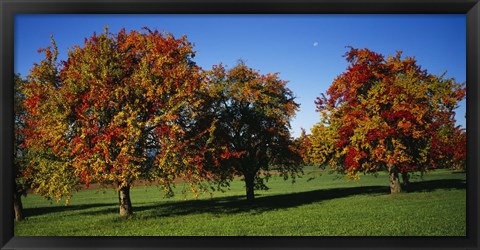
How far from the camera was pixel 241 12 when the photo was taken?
35.2 ft

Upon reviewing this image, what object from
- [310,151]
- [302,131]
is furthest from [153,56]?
[310,151]

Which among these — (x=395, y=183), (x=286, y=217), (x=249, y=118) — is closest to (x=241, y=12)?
(x=249, y=118)

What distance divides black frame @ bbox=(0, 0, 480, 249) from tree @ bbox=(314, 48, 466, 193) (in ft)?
11.1

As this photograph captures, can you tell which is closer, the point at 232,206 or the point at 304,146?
the point at 304,146

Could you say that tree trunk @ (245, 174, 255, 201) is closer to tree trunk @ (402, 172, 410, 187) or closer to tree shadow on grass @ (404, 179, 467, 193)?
tree trunk @ (402, 172, 410, 187)

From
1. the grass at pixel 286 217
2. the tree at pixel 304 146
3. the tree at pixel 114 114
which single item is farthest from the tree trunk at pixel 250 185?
the tree at pixel 114 114

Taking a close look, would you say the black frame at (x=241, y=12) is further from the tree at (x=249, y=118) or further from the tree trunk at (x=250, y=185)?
the tree trunk at (x=250, y=185)

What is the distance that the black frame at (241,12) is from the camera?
10719 millimetres

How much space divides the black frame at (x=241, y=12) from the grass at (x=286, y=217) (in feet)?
2.50

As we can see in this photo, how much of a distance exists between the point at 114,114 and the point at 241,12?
→ 576 cm

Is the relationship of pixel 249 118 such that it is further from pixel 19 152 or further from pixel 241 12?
pixel 19 152

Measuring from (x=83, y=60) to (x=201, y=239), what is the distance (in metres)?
7.22

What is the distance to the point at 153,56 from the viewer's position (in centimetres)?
1382

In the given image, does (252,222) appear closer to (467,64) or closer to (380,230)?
(380,230)
